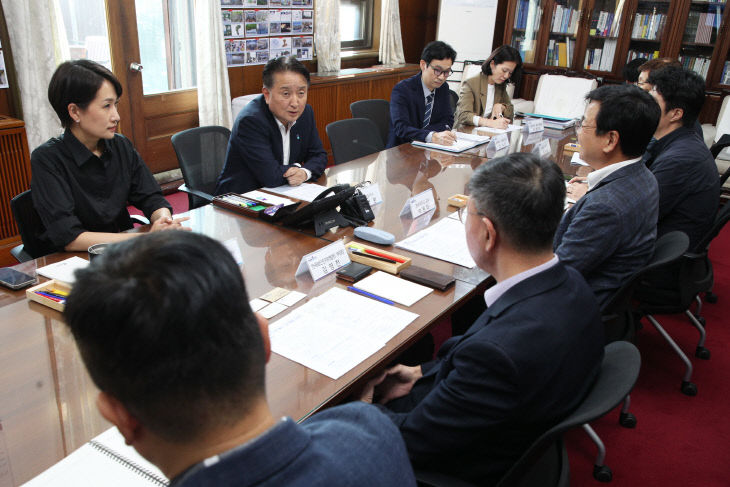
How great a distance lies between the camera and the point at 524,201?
1.31 metres

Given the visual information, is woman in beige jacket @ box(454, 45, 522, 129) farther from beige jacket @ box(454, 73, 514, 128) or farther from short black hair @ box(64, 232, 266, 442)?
short black hair @ box(64, 232, 266, 442)

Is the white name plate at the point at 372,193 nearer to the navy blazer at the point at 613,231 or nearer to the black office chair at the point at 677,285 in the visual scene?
the navy blazer at the point at 613,231

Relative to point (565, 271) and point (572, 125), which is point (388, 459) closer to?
point (565, 271)

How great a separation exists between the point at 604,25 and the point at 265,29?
371 centimetres

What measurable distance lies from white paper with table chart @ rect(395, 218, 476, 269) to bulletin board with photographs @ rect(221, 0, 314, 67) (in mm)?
3319

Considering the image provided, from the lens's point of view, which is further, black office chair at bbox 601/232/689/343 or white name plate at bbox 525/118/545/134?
white name plate at bbox 525/118/545/134

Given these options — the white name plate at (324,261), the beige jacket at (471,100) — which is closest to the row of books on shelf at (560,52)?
the beige jacket at (471,100)

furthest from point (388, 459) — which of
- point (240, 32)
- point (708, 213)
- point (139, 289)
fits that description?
point (240, 32)

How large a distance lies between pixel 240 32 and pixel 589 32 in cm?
382

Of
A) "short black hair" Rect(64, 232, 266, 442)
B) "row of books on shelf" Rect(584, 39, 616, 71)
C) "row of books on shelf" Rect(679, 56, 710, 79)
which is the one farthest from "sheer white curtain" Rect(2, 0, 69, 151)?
"row of books on shelf" Rect(679, 56, 710, 79)

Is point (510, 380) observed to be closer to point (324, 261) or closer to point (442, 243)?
point (324, 261)

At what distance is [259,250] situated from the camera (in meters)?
2.08

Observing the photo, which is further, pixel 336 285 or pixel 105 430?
pixel 336 285

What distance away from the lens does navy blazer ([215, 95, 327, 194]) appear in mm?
2777
